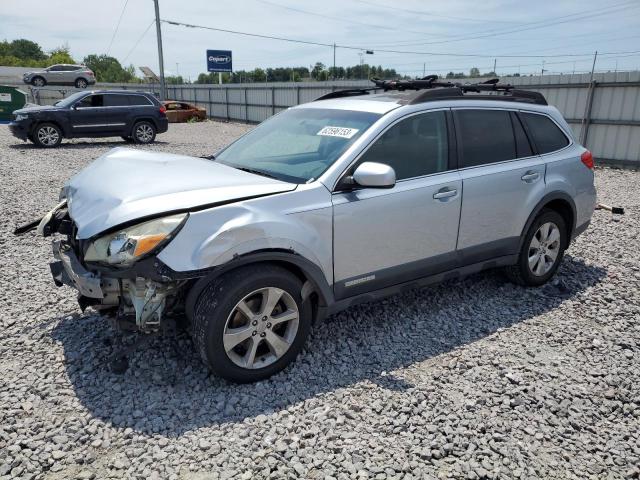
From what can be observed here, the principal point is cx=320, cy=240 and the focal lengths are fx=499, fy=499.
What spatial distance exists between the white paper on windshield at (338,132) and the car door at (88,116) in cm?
1413

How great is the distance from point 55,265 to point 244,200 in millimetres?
1452

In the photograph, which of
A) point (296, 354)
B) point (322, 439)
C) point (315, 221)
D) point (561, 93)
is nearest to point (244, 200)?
point (315, 221)

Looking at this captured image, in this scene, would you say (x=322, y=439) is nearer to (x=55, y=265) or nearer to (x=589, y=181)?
(x=55, y=265)

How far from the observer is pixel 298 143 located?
3.97 meters

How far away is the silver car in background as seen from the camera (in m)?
36.1

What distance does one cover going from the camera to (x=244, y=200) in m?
3.04

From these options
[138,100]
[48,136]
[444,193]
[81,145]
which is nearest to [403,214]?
[444,193]

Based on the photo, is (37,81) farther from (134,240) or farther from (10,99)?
(134,240)

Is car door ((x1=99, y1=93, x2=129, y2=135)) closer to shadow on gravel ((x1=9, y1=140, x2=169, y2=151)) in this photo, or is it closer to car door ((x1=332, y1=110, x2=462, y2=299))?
shadow on gravel ((x1=9, y1=140, x2=169, y2=151))

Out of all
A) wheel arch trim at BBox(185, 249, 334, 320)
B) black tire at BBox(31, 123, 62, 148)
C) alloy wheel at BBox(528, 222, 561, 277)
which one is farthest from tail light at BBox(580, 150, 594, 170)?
black tire at BBox(31, 123, 62, 148)

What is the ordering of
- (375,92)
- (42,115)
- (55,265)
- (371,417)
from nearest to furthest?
(371,417)
(55,265)
(375,92)
(42,115)

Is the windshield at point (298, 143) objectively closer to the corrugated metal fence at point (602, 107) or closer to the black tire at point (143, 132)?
the corrugated metal fence at point (602, 107)

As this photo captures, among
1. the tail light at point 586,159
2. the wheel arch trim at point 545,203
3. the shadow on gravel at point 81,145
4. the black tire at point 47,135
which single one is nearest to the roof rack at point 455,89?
the tail light at point 586,159

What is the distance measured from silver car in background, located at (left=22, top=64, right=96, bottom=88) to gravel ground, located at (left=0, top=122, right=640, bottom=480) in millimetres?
37882
